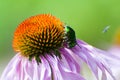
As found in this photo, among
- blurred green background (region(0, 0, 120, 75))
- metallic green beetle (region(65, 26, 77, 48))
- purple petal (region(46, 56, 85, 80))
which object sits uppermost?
metallic green beetle (region(65, 26, 77, 48))

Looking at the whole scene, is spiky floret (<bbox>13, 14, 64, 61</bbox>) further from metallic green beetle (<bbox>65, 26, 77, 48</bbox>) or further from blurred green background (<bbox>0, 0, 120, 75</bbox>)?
blurred green background (<bbox>0, 0, 120, 75</bbox>)

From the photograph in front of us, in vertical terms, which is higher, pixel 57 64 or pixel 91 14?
pixel 57 64

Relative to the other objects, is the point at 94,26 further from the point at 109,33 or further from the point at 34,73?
the point at 34,73

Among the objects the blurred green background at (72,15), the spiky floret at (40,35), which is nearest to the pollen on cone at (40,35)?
the spiky floret at (40,35)

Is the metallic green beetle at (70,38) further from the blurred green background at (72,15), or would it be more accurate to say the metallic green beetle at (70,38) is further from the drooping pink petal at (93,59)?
the blurred green background at (72,15)

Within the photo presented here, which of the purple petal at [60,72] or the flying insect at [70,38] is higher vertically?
the flying insect at [70,38]

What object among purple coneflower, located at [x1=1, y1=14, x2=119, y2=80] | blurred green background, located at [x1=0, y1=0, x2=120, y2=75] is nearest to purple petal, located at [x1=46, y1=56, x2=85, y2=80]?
purple coneflower, located at [x1=1, y1=14, x2=119, y2=80]

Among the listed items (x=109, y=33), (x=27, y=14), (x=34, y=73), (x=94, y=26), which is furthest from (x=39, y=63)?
(x=27, y=14)
